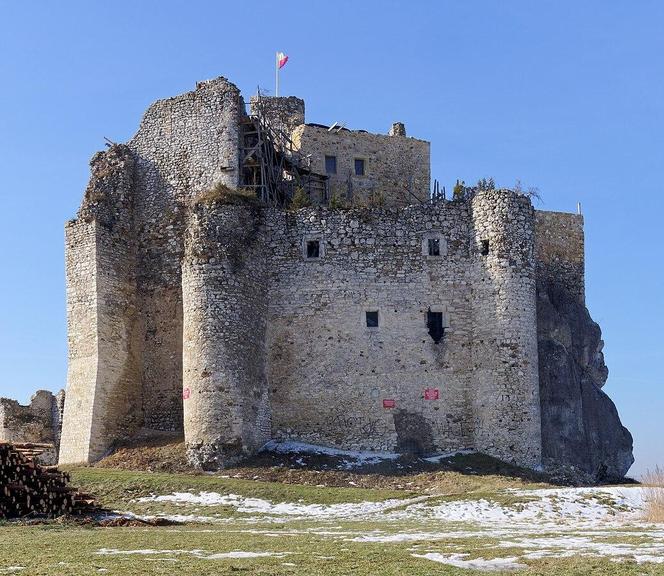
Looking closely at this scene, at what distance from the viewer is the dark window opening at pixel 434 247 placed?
1628 inches

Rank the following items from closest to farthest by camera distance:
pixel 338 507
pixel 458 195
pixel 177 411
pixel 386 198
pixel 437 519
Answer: pixel 437 519 < pixel 338 507 < pixel 177 411 < pixel 458 195 < pixel 386 198

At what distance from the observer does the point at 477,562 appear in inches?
770

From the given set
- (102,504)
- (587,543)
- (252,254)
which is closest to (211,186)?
(252,254)

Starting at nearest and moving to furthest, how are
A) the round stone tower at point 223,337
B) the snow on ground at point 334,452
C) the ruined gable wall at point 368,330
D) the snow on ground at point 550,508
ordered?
the snow on ground at point 550,508 → the round stone tower at point 223,337 → the snow on ground at point 334,452 → the ruined gable wall at point 368,330

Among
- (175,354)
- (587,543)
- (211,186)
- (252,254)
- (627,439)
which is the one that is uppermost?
(211,186)

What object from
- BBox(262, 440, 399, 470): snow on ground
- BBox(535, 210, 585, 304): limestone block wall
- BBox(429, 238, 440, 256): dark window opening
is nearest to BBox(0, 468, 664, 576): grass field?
BBox(262, 440, 399, 470): snow on ground

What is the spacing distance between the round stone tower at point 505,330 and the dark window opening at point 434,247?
1269 mm

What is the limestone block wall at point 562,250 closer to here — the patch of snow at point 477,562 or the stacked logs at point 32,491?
the stacked logs at point 32,491

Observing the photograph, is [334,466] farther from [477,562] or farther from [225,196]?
[477,562]

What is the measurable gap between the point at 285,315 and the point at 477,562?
22.1 m

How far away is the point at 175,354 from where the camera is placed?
138ft

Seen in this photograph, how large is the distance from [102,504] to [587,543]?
16.2m

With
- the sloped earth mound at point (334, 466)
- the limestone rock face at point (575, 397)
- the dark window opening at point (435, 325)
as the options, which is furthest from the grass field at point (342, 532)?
the limestone rock face at point (575, 397)

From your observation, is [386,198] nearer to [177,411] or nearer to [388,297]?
[388,297]
